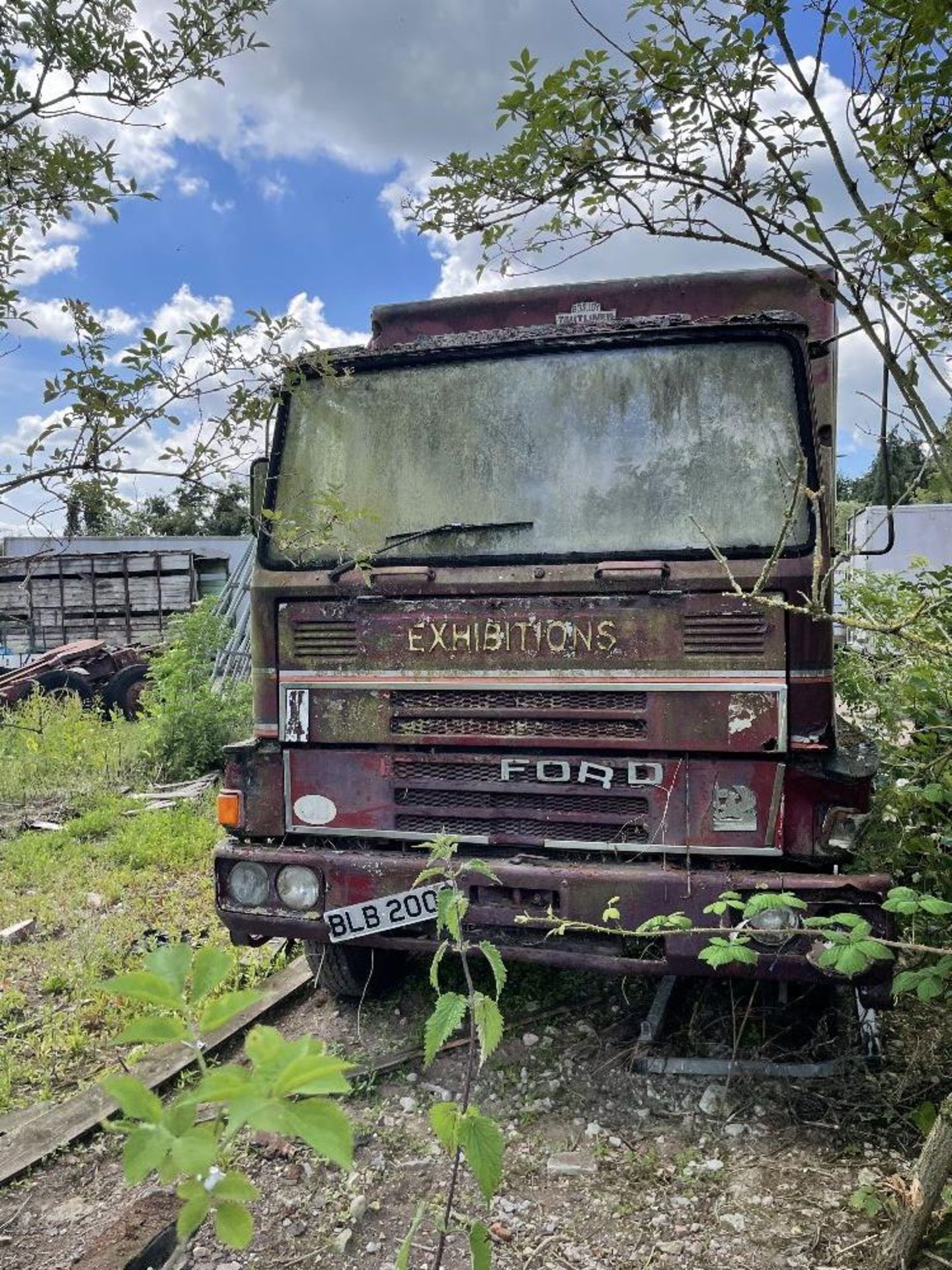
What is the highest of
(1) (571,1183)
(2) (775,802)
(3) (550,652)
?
(3) (550,652)

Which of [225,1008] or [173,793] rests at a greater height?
[225,1008]

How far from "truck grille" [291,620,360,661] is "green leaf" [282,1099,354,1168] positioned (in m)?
2.56

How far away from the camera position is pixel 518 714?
338cm

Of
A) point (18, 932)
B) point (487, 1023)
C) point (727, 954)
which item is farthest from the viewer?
point (18, 932)

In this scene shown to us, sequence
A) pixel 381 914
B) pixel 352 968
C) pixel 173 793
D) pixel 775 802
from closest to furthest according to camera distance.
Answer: pixel 775 802
pixel 381 914
pixel 352 968
pixel 173 793

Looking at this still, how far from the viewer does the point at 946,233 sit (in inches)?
91.7

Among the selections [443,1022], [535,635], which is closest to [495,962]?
[443,1022]

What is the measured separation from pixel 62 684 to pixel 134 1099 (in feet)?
40.3

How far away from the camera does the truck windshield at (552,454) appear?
336cm

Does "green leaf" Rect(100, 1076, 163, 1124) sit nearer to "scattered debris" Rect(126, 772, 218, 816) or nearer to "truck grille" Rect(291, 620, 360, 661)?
"truck grille" Rect(291, 620, 360, 661)

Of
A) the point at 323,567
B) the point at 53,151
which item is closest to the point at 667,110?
the point at 53,151

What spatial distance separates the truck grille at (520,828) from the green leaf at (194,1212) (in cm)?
231

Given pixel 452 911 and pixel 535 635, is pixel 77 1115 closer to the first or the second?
pixel 452 911

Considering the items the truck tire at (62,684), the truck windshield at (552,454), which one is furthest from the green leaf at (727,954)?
the truck tire at (62,684)
